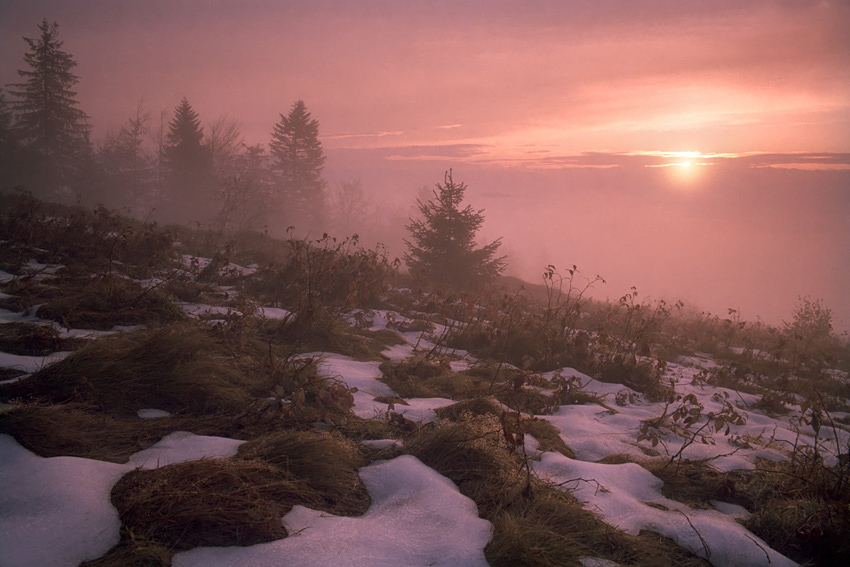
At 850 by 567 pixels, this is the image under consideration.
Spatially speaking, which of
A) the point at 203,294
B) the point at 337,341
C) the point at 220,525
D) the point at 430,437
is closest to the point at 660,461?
the point at 430,437

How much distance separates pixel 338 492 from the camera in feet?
7.50

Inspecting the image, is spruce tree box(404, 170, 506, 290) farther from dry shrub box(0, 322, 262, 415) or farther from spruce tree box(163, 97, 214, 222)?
spruce tree box(163, 97, 214, 222)

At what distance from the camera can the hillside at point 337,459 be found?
1777 millimetres

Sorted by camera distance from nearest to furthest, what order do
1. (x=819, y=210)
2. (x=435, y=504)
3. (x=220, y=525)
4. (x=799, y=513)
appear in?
(x=220, y=525) < (x=435, y=504) < (x=799, y=513) < (x=819, y=210)

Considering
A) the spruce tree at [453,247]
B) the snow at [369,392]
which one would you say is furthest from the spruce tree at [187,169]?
the snow at [369,392]

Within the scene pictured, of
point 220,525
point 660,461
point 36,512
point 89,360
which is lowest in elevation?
point 660,461

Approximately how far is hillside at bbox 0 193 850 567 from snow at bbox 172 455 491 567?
11 millimetres

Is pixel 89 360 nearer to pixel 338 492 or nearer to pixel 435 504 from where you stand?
pixel 338 492

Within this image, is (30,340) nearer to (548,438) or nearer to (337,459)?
(337,459)

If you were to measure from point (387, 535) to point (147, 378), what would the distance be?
2.05m

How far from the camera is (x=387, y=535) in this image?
1932 millimetres

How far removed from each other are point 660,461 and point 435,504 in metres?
1.95

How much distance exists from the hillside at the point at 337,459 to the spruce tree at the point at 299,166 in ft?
125

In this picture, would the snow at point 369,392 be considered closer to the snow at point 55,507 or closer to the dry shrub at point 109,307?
the snow at point 55,507
